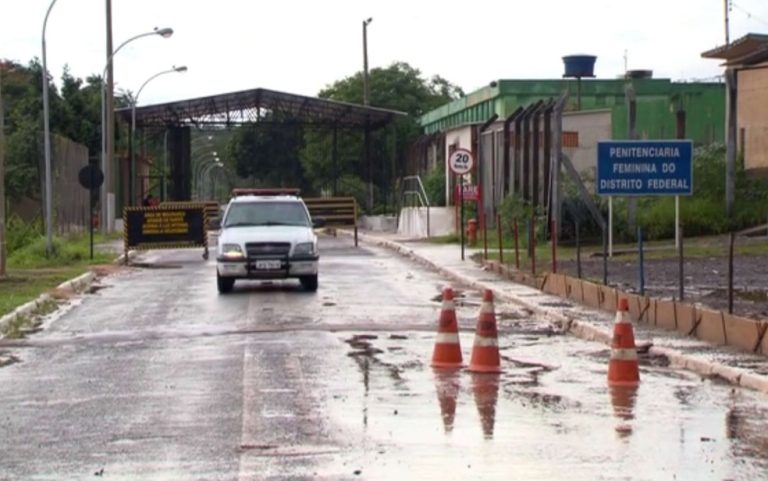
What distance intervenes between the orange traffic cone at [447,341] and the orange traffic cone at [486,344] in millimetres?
348

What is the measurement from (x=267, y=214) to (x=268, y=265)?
1.59 metres

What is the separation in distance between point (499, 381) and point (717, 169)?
23665 mm

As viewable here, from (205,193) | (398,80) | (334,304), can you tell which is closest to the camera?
(334,304)

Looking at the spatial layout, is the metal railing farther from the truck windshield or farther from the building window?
the truck windshield

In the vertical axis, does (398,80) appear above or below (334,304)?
above

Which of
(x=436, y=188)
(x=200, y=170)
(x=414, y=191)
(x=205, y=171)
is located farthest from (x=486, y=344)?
(x=205, y=171)

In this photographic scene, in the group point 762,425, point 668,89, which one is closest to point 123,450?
point 762,425

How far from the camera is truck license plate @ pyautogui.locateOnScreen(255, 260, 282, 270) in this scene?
78.7ft

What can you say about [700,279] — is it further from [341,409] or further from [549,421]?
[341,409]

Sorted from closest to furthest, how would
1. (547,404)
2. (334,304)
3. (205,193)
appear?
(547,404)
(334,304)
(205,193)

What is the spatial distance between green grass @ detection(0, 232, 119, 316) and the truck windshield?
12.1 feet

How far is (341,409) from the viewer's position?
11242mm

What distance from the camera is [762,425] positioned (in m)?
10.6

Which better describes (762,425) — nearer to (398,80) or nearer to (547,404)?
(547,404)
